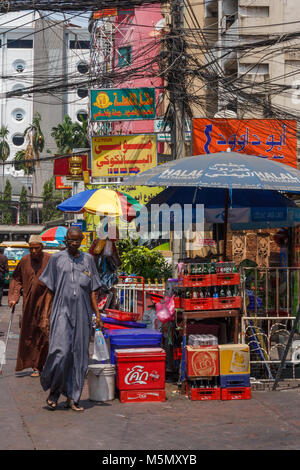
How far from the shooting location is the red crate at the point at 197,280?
8344 mm

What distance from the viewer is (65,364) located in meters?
7.06

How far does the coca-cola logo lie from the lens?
25.3 feet

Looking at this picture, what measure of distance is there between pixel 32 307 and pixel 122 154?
31.1 ft

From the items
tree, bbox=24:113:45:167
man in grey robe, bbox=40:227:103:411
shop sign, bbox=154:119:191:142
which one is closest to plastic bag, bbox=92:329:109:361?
man in grey robe, bbox=40:227:103:411

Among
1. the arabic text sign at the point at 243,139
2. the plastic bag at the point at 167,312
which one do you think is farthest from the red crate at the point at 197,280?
the arabic text sign at the point at 243,139

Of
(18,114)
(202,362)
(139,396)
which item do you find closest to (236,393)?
(202,362)

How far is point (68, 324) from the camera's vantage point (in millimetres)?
7184

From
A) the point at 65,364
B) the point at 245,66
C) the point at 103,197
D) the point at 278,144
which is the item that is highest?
the point at 245,66

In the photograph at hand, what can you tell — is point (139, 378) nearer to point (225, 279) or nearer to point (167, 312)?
point (167, 312)

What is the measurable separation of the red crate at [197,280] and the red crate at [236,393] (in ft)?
4.11

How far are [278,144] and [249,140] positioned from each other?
0.68 meters

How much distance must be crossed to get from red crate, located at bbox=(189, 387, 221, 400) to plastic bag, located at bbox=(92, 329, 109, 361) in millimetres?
1046

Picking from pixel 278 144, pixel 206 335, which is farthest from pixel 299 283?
pixel 278 144
